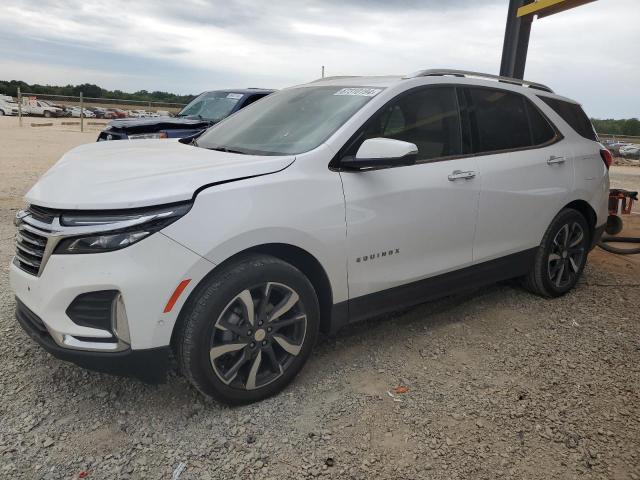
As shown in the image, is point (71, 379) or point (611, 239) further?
point (611, 239)

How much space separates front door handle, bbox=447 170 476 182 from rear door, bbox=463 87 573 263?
0.44 ft

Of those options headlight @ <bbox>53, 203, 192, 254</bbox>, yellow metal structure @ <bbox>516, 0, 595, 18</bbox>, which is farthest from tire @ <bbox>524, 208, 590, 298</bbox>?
yellow metal structure @ <bbox>516, 0, 595, 18</bbox>

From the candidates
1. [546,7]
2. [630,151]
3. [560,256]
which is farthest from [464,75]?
[630,151]

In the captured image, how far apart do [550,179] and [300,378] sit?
8.26 feet

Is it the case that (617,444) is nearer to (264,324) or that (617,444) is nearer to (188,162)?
(264,324)

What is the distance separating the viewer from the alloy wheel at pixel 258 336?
270 centimetres

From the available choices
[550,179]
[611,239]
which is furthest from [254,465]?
[611,239]

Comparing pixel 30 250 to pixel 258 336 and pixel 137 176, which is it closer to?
pixel 137 176

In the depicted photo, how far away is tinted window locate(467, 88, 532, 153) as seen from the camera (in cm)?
382

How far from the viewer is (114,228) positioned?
7.92 ft

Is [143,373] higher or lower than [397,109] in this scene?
lower

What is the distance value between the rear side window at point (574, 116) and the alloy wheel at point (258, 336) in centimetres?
290

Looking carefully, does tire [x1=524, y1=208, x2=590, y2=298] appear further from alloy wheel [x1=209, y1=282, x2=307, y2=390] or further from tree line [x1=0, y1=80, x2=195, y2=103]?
tree line [x1=0, y1=80, x2=195, y2=103]

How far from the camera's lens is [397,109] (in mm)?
3391
